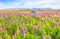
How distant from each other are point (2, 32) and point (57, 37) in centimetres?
186

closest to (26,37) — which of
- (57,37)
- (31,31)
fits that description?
(57,37)

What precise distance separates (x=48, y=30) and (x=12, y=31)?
1435mm

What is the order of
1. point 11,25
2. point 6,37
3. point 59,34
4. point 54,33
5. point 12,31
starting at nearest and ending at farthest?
1. point 59,34
2. point 54,33
3. point 6,37
4. point 12,31
5. point 11,25

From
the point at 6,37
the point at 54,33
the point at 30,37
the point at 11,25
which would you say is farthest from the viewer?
the point at 11,25

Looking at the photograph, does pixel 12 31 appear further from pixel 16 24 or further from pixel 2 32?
pixel 2 32

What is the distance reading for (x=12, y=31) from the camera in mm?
7305

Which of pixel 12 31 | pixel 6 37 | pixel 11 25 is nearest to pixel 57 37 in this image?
pixel 6 37

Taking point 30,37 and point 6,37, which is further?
point 6,37

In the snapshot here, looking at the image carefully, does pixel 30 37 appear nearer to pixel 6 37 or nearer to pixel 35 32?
pixel 35 32

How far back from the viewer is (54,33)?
575 cm

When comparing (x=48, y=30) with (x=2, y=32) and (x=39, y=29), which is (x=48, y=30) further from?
(x=2, y=32)

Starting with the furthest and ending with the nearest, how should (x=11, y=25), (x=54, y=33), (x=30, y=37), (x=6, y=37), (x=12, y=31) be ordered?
(x=11, y=25) < (x=12, y=31) < (x=6, y=37) < (x=54, y=33) < (x=30, y=37)

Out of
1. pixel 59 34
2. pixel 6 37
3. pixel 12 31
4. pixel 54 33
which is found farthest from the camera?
pixel 12 31

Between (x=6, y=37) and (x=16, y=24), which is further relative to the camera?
(x=16, y=24)
